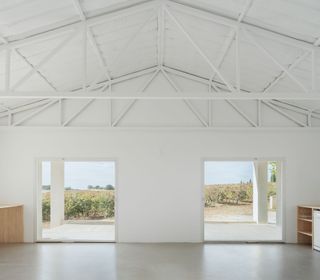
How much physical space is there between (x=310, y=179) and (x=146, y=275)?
5.20m

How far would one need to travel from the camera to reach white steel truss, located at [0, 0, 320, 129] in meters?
6.46

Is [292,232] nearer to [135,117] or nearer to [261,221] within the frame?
[261,221]

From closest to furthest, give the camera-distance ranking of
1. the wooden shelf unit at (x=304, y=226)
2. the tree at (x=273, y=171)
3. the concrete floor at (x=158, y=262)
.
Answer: the concrete floor at (x=158, y=262) < the wooden shelf unit at (x=304, y=226) < the tree at (x=273, y=171)

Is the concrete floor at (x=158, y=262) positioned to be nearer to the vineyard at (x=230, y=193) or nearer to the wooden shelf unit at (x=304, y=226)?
the wooden shelf unit at (x=304, y=226)

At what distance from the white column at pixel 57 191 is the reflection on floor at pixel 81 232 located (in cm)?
25

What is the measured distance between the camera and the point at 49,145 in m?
10.2

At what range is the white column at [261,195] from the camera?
11422 mm

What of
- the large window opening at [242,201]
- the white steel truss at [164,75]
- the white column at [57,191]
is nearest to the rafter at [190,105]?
the white steel truss at [164,75]

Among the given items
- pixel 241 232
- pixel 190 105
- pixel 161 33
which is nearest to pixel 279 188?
pixel 241 232

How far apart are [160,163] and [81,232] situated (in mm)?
2571

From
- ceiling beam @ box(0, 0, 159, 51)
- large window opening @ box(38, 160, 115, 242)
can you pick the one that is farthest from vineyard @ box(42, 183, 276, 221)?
ceiling beam @ box(0, 0, 159, 51)

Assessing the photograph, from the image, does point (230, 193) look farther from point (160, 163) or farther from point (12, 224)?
point (12, 224)

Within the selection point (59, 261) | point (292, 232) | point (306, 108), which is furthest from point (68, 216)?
point (306, 108)

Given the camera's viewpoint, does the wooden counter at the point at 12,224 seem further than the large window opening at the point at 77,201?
No
